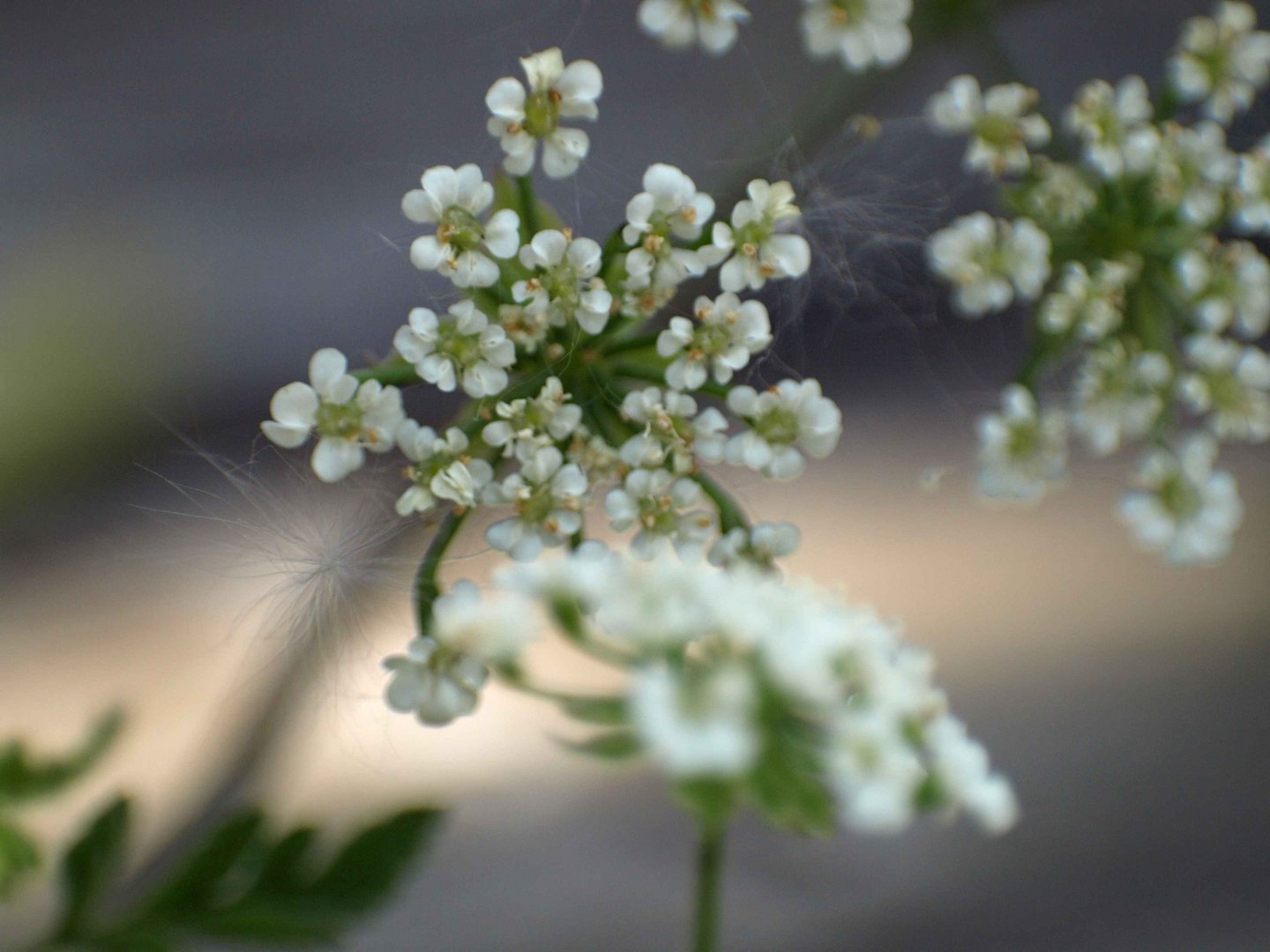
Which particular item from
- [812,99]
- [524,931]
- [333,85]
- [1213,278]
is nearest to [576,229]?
[812,99]

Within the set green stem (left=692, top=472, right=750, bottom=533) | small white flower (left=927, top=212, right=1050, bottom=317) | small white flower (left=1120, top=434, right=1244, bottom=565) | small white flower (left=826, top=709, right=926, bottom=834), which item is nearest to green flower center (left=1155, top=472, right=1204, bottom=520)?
small white flower (left=1120, top=434, right=1244, bottom=565)

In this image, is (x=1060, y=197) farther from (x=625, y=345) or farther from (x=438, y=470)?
(x=438, y=470)

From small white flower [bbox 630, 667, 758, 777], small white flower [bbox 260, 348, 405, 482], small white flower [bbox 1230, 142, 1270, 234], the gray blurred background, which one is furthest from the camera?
the gray blurred background

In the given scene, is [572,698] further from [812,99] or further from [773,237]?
[812,99]

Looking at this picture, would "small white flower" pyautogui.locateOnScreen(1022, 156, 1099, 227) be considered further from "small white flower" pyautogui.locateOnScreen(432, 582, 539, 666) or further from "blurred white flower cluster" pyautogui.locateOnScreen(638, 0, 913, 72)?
"small white flower" pyautogui.locateOnScreen(432, 582, 539, 666)

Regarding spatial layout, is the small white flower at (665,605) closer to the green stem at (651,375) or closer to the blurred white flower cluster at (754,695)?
the blurred white flower cluster at (754,695)

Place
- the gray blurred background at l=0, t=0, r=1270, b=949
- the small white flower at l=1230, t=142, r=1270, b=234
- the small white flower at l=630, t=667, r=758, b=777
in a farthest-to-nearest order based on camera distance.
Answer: the gray blurred background at l=0, t=0, r=1270, b=949 → the small white flower at l=1230, t=142, r=1270, b=234 → the small white flower at l=630, t=667, r=758, b=777
